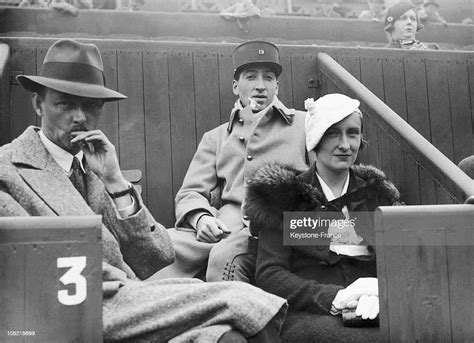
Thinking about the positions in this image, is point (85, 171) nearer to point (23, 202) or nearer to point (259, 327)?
point (23, 202)

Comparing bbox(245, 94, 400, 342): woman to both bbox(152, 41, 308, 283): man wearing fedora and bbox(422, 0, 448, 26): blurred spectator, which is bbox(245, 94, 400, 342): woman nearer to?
bbox(152, 41, 308, 283): man wearing fedora

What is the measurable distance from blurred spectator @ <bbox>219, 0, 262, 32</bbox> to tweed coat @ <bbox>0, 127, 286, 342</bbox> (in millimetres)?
1680

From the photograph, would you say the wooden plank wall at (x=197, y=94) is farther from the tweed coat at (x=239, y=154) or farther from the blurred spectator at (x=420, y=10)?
the tweed coat at (x=239, y=154)

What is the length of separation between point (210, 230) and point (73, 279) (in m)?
1.20

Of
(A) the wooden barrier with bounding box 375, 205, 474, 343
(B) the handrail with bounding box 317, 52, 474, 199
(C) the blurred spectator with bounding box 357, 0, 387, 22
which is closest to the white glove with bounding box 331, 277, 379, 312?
(A) the wooden barrier with bounding box 375, 205, 474, 343

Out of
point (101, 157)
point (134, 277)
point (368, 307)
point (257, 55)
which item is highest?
point (257, 55)

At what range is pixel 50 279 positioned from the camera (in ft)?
6.49

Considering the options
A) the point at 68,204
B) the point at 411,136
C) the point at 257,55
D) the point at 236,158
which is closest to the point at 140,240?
the point at 68,204

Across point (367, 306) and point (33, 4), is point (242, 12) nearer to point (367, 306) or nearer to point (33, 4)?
point (33, 4)

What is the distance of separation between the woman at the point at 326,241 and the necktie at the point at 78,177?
55 centimetres

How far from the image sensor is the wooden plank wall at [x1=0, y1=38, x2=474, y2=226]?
3840 mm

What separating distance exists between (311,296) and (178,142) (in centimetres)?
162

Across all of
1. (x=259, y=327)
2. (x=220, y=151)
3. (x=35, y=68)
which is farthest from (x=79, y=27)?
(x=259, y=327)

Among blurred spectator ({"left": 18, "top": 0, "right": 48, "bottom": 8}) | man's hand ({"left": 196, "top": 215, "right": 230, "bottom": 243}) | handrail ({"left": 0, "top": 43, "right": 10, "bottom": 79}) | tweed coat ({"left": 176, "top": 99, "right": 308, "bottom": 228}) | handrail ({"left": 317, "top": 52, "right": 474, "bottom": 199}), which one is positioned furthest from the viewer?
handrail ({"left": 0, "top": 43, "right": 10, "bottom": 79})
